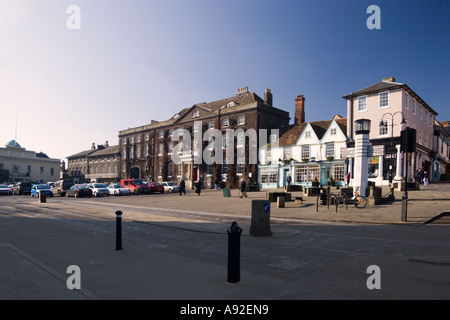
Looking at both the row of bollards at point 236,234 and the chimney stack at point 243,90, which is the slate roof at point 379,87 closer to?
the chimney stack at point 243,90

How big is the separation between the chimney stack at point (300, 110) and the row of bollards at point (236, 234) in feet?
118

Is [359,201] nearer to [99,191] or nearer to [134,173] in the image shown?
[99,191]

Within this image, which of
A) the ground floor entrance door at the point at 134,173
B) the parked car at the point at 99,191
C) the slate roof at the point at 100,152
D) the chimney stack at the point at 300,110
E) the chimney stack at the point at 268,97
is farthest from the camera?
the slate roof at the point at 100,152

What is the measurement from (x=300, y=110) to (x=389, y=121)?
13.7m

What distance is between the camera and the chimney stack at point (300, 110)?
44.0 metres

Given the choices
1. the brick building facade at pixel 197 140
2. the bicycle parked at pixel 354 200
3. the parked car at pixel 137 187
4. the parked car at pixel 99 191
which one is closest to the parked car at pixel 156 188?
the parked car at pixel 137 187

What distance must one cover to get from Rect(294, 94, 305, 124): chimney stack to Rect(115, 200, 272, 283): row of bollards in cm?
3594

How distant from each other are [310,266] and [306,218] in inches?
326

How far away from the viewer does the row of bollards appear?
5273 mm

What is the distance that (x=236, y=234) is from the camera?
548 centimetres

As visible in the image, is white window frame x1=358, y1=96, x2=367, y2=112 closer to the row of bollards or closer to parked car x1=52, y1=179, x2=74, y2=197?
the row of bollards
